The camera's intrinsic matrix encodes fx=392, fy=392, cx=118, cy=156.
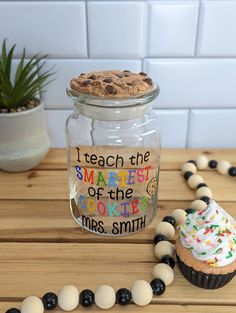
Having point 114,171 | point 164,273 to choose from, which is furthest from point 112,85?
point 164,273

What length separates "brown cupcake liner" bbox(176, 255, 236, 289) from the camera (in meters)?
0.46

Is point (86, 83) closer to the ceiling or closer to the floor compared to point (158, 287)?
Result: closer to the ceiling

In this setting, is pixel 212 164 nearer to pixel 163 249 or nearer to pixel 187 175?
pixel 187 175

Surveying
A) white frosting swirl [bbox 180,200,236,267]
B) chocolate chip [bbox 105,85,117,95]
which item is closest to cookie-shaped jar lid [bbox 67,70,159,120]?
chocolate chip [bbox 105,85,117,95]

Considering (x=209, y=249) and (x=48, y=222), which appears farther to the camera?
(x=48, y=222)

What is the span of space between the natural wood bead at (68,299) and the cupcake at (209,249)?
5.4 inches

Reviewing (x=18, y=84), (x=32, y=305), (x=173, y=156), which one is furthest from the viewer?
(x=173, y=156)

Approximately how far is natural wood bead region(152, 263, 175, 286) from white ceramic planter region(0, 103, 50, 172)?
32cm

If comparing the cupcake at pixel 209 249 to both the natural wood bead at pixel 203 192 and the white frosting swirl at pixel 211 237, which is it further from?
the natural wood bead at pixel 203 192

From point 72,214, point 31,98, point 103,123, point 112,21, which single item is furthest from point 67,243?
point 112,21

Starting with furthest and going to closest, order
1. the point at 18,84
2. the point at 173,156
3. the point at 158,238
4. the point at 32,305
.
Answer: the point at 173,156 → the point at 18,84 → the point at 158,238 → the point at 32,305

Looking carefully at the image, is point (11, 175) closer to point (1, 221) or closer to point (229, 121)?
point (1, 221)

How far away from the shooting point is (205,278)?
0.47 m

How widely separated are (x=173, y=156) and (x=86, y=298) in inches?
15.7
